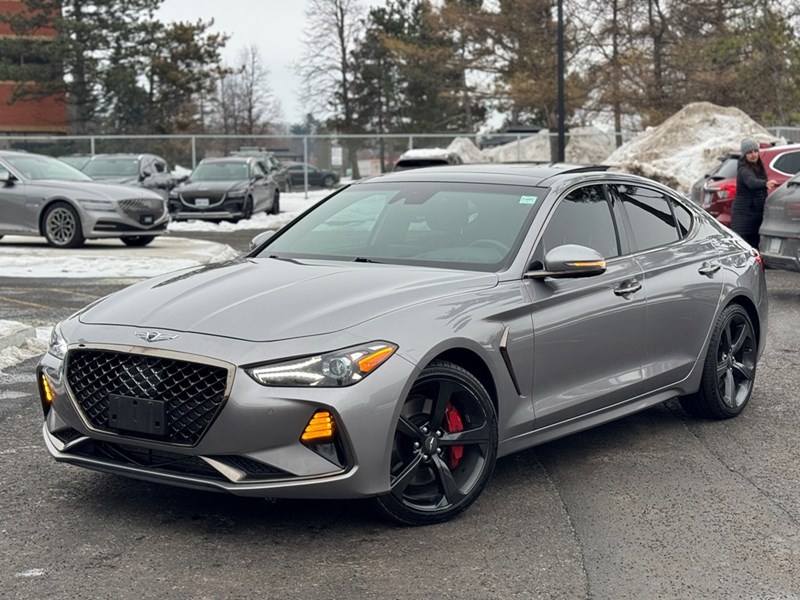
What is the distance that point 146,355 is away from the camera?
4805 millimetres

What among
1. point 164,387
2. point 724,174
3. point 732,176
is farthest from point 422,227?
point 724,174

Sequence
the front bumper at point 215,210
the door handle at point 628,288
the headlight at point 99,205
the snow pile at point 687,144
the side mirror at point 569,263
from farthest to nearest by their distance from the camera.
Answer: the snow pile at point 687,144, the front bumper at point 215,210, the headlight at point 99,205, the door handle at point 628,288, the side mirror at point 569,263

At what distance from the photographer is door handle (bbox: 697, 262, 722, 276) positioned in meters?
7.17

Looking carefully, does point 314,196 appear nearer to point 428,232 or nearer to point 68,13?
point 68,13

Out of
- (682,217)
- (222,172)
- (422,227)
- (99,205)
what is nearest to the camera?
(422,227)

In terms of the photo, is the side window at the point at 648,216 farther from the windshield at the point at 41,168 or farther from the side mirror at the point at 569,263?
the windshield at the point at 41,168

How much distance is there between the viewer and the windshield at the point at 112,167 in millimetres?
29594

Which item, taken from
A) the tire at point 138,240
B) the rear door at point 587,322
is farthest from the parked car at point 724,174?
the rear door at point 587,322

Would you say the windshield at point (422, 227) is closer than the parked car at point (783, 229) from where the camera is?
Yes

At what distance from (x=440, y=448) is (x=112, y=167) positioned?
26104 millimetres

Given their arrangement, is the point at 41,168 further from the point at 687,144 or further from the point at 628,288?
the point at 687,144

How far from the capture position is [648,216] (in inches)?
278

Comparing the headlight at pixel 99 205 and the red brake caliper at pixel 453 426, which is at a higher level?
the headlight at pixel 99 205

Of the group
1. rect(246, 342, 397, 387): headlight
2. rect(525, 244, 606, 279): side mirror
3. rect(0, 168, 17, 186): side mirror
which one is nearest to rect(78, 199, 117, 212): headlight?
rect(0, 168, 17, 186): side mirror
